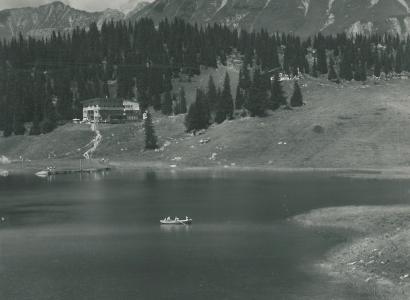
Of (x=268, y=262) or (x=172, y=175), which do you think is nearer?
(x=268, y=262)

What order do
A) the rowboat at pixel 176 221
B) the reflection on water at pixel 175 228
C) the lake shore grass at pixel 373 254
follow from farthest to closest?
the rowboat at pixel 176 221 → the reflection on water at pixel 175 228 → the lake shore grass at pixel 373 254

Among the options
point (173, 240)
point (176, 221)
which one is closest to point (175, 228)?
point (176, 221)

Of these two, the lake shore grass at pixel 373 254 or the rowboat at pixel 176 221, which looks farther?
the rowboat at pixel 176 221

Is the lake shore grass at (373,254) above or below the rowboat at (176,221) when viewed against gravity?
above

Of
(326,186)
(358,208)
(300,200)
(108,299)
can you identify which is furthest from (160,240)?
(326,186)

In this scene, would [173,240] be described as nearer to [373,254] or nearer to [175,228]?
[175,228]

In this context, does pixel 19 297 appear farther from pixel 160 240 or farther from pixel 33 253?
pixel 160 240

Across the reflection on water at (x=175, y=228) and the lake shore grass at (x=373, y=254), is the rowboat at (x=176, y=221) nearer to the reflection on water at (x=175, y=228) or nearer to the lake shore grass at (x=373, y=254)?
the reflection on water at (x=175, y=228)

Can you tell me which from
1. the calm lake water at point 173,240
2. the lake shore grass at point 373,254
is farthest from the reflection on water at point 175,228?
the lake shore grass at point 373,254

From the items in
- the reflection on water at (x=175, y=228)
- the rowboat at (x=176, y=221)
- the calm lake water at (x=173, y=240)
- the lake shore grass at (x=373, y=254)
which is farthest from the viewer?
the rowboat at (x=176, y=221)
